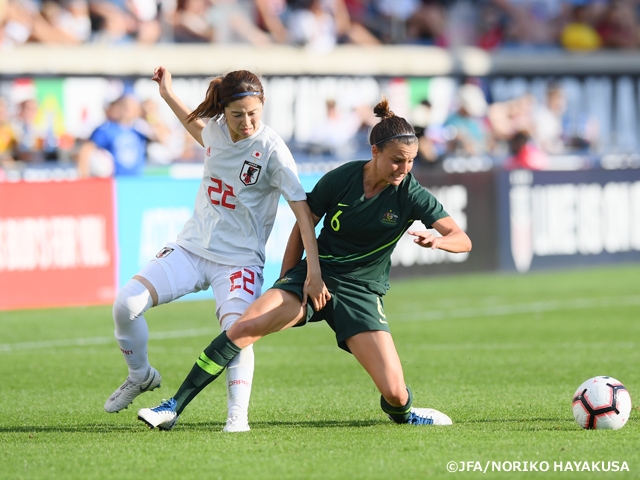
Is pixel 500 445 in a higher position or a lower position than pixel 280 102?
lower

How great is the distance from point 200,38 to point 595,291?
865 cm

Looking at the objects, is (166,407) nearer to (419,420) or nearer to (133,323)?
(133,323)

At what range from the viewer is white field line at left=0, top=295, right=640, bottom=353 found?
1129 cm

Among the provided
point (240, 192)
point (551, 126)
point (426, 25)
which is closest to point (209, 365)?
point (240, 192)

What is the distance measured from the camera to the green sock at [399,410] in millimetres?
7000

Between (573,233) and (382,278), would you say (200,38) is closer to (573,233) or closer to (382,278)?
(573,233)

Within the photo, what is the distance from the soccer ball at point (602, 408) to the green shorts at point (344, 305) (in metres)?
1.21

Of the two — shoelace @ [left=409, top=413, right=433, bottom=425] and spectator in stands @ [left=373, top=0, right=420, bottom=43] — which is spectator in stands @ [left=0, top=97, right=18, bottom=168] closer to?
spectator in stands @ [left=373, top=0, right=420, bottom=43]

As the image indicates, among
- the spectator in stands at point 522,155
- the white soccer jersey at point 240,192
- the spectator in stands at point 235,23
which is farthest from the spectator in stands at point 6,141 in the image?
the white soccer jersey at point 240,192

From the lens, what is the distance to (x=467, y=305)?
14.5 m

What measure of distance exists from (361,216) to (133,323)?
146cm

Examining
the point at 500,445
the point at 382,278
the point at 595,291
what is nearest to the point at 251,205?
the point at 382,278

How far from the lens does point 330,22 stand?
73.6 ft

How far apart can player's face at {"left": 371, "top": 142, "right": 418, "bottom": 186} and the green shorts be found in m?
0.68
